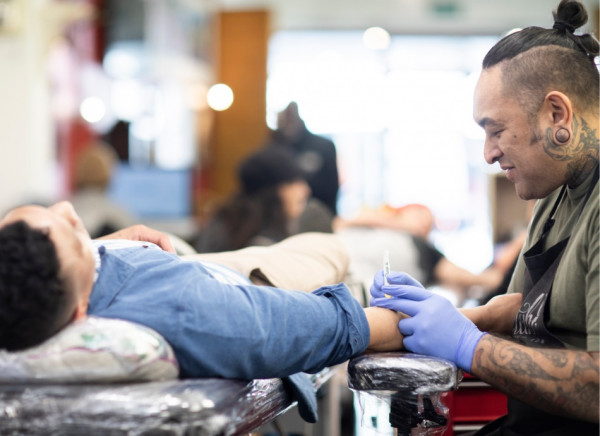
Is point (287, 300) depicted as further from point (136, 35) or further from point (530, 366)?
point (136, 35)

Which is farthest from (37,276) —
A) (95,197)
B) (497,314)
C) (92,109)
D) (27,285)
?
(92,109)

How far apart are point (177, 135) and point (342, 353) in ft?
28.7

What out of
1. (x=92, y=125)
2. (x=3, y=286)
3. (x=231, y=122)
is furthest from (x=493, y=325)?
(x=231, y=122)

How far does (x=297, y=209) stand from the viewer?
418 cm

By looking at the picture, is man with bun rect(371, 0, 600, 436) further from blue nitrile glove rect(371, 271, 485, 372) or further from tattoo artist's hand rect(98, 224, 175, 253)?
tattoo artist's hand rect(98, 224, 175, 253)

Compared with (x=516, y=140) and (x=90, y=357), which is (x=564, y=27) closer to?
(x=516, y=140)

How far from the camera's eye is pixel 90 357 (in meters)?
1.16

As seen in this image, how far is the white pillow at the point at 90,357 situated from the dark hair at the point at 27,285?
0.12 ft

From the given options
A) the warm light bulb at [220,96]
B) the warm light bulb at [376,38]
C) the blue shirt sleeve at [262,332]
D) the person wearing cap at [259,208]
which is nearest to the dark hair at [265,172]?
the person wearing cap at [259,208]

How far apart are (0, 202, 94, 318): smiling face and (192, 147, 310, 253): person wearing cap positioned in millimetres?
2446

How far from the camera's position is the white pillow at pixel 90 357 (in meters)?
1.16

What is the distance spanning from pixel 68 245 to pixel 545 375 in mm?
738

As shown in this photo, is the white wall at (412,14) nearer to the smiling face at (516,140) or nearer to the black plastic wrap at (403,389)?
the smiling face at (516,140)

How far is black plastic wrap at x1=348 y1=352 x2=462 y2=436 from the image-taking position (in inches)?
52.6
